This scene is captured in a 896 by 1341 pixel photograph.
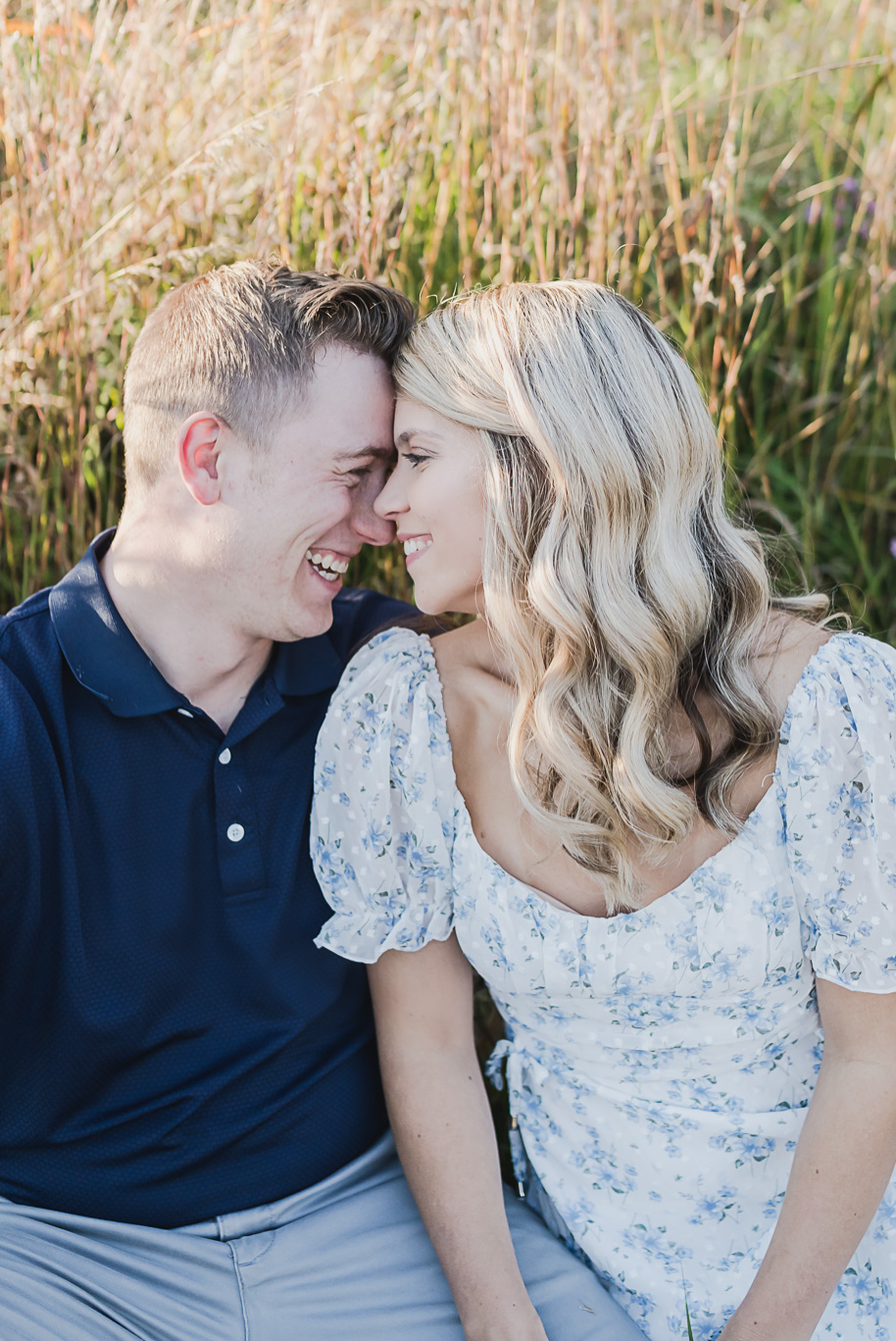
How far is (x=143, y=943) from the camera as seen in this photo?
1665 millimetres


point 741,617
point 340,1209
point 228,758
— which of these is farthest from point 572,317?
point 340,1209

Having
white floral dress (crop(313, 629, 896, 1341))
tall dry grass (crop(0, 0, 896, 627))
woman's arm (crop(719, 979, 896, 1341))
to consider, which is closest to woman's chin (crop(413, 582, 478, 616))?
white floral dress (crop(313, 629, 896, 1341))

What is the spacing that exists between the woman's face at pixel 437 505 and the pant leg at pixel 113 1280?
1.01m

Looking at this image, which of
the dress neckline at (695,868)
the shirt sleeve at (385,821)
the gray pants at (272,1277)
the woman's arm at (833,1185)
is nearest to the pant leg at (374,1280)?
the gray pants at (272,1277)

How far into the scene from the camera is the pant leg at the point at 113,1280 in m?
1.51

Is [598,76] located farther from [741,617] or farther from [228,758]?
[228,758]

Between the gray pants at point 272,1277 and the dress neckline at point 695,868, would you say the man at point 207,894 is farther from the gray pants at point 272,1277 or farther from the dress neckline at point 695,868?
the dress neckline at point 695,868

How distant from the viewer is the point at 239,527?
1.73 meters

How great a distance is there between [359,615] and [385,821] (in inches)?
18.9

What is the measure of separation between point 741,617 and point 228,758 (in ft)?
2.57

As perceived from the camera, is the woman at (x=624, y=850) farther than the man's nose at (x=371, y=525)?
No

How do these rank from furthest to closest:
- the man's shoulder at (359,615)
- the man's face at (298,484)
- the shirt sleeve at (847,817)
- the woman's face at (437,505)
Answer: the man's shoulder at (359,615), the man's face at (298,484), the woman's face at (437,505), the shirt sleeve at (847,817)

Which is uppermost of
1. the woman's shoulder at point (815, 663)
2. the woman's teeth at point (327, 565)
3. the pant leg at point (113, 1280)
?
the woman's teeth at point (327, 565)

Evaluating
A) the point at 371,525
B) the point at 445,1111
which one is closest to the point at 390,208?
the point at 371,525
